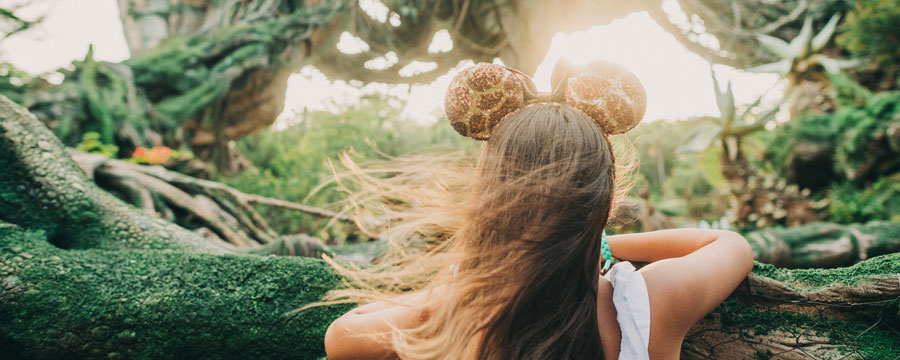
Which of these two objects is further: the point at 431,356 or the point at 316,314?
the point at 316,314

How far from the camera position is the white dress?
3.00 ft

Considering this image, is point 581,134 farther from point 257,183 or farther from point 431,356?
point 257,183

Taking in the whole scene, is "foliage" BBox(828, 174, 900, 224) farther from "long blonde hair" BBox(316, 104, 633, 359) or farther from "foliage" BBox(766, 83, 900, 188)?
"long blonde hair" BBox(316, 104, 633, 359)

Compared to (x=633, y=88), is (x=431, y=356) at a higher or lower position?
lower

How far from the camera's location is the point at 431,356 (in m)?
0.96

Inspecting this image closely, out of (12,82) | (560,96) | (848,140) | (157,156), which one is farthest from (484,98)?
(848,140)

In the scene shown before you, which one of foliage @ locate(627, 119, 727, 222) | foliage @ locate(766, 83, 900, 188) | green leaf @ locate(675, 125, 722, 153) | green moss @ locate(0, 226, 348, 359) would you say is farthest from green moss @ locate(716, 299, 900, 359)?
foliage @ locate(766, 83, 900, 188)

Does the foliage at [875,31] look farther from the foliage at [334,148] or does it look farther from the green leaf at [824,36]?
the foliage at [334,148]

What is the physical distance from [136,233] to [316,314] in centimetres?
109

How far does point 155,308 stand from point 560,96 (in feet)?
4.33

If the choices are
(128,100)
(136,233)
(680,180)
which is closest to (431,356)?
(136,233)

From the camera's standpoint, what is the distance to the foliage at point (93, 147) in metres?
3.72

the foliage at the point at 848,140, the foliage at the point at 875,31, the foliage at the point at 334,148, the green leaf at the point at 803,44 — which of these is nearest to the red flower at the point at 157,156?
the foliage at the point at 334,148

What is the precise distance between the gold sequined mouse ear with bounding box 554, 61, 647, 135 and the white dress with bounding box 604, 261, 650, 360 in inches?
13.9
